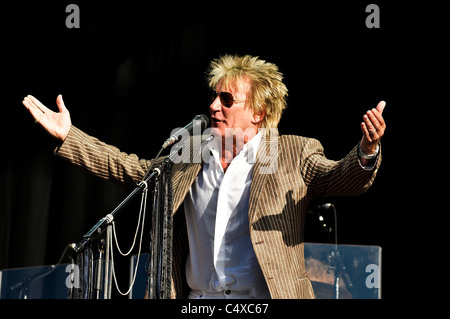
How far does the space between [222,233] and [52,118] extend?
95 centimetres

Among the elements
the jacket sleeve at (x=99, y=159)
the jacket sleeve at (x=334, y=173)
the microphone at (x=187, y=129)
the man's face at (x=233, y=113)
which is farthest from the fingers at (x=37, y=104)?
the jacket sleeve at (x=334, y=173)

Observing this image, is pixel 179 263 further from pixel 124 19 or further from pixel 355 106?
pixel 124 19

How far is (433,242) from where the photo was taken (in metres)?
3.67

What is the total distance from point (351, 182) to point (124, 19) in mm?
2802

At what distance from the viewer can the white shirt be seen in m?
2.65

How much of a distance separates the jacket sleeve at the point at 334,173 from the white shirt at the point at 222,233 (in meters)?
0.28

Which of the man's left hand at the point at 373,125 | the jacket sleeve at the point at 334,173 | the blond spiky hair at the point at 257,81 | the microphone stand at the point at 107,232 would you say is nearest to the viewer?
the microphone stand at the point at 107,232

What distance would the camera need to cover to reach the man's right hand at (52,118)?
107 inches

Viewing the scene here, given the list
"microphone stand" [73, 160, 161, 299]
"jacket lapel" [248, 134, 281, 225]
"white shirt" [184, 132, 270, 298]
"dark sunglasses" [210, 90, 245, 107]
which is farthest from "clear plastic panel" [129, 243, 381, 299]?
"dark sunglasses" [210, 90, 245, 107]

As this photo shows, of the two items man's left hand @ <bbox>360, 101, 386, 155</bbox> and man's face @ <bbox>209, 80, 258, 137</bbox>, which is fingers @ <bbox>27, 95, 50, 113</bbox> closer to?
man's face @ <bbox>209, 80, 258, 137</bbox>

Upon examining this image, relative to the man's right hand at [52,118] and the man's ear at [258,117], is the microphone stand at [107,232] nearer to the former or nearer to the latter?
the man's right hand at [52,118]

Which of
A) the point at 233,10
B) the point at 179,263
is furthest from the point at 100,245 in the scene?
the point at 233,10

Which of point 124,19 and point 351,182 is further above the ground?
point 124,19

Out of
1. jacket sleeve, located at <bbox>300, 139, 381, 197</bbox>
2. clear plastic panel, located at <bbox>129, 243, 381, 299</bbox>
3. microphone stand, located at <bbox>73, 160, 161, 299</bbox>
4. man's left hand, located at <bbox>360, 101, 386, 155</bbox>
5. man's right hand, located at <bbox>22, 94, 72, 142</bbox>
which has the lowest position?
clear plastic panel, located at <bbox>129, 243, 381, 299</bbox>
